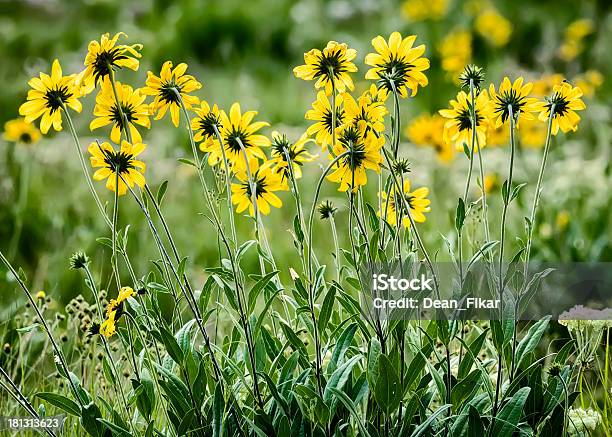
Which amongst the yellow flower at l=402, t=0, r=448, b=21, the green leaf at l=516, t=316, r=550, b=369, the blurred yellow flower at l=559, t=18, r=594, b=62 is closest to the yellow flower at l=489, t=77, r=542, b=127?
the green leaf at l=516, t=316, r=550, b=369

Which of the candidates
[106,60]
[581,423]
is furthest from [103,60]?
[581,423]

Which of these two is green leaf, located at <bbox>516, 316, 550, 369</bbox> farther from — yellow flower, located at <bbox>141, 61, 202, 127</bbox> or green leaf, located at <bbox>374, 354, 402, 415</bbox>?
yellow flower, located at <bbox>141, 61, 202, 127</bbox>

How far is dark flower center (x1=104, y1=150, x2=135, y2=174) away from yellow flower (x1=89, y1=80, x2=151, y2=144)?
0.02m

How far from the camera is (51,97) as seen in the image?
112 centimetres

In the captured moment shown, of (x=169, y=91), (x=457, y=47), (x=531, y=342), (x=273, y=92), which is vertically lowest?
(x=531, y=342)

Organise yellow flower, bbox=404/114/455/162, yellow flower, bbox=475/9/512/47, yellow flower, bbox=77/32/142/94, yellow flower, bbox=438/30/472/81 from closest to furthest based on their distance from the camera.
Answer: yellow flower, bbox=77/32/142/94, yellow flower, bbox=404/114/455/162, yellow flower, bbox=438/30/472/81, yellow flower, bbox=475/9/512/47

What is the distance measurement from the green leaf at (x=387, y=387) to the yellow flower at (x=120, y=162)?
0.37 meters

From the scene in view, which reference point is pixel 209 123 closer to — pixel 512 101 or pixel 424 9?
pixel 512 101

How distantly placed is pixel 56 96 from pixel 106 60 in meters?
0.09

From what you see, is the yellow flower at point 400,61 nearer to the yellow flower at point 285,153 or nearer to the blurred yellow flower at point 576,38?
the yellow flower at point 285,153

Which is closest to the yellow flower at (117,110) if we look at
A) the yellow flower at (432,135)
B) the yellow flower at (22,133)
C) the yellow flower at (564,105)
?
the yellow flower at (564,105)

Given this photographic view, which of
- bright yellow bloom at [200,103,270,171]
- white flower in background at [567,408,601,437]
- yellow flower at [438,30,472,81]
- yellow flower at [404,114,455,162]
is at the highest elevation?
yellow flower at [438,30,472,81]

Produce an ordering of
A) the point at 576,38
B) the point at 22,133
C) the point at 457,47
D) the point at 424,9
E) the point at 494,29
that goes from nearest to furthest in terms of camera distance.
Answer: the point at 22,133
the point at 457,47
the point at 576,38
the point at 494,29
the point at 424,9

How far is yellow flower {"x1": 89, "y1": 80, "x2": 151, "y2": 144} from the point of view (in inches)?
43.9
